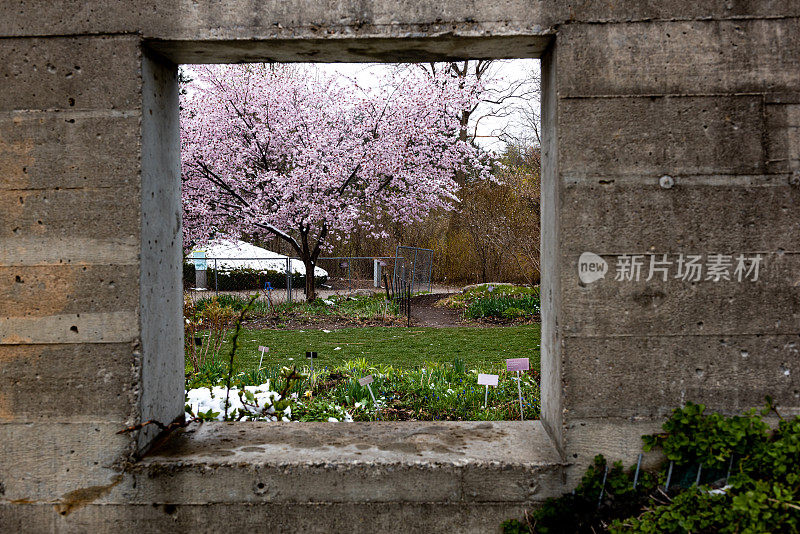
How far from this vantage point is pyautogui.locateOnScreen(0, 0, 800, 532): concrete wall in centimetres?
229

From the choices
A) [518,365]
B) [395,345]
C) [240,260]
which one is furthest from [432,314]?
[518,365]

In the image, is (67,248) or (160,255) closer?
(67,248)

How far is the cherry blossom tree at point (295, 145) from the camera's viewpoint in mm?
12492

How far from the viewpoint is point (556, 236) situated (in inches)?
94.0

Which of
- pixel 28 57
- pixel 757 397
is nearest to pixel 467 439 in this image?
pixel 757 397

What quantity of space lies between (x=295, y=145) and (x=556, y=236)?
11.4 meters

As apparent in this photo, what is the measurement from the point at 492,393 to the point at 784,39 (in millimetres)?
3029

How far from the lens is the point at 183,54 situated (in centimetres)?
254

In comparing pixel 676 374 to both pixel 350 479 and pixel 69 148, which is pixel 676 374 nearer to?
pixel 350 479

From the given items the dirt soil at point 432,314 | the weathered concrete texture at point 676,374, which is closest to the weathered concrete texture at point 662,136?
the weathered concrete texture at point 676,374

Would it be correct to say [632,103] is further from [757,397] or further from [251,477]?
[251,477]

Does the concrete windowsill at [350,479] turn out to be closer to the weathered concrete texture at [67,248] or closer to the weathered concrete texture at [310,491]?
the weathered concrete texture at [310,491]

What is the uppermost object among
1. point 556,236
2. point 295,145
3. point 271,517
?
Result: point 295,145

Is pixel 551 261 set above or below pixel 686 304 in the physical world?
above
